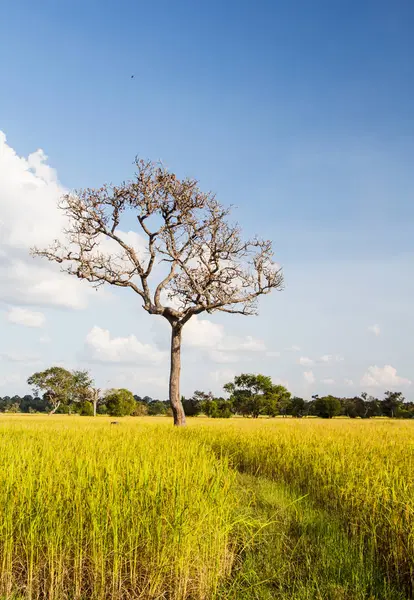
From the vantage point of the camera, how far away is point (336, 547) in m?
5.18

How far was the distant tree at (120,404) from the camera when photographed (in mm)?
61969

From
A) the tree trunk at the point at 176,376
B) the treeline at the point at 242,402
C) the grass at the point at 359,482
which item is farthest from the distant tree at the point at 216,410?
the grass at the point at 359,482

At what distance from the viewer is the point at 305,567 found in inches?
187

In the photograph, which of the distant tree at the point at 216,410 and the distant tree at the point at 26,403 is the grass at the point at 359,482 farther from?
the distant tree at the point at 26,403

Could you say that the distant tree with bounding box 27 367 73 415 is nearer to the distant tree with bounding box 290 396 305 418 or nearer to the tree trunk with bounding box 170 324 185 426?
the distant tree with bounding box 290 396 305 418

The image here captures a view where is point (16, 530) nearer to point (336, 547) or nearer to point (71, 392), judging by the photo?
point (336, 547)

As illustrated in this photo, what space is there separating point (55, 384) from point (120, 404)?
20341 millimetres

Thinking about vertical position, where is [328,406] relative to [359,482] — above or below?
above

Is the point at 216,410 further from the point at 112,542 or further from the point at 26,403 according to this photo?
the point at 26,403

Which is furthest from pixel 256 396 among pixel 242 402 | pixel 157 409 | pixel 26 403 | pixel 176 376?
pixel 26 403

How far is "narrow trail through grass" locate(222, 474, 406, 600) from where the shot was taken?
4.18 m

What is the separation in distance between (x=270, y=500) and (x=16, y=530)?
397 cm

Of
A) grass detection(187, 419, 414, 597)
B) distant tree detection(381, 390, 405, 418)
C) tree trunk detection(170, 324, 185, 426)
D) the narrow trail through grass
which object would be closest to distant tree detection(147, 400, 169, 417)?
distant tree detection(381, 390, 405, 418)

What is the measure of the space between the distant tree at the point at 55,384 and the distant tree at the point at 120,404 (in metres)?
15.5
